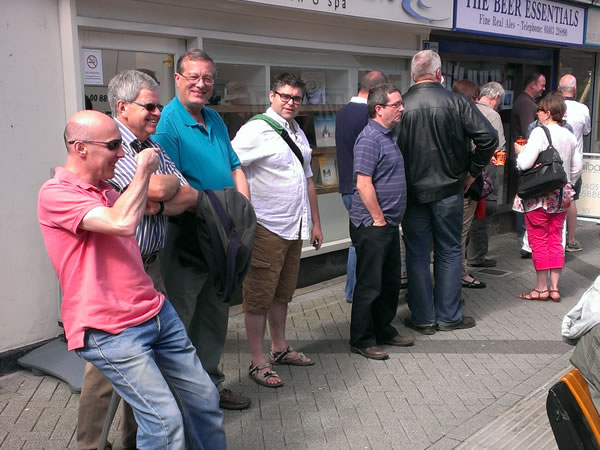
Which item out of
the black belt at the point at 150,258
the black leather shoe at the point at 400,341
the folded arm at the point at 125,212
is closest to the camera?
the folded arm at the point at 125,212

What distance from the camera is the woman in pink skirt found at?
20.5 ft

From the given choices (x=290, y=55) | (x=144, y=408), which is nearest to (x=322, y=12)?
(x=290, y=55)

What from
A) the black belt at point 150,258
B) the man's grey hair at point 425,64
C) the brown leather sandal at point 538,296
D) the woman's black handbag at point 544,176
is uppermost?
the man's grey hair at point 425,64

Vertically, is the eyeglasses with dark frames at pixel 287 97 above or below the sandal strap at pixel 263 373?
above

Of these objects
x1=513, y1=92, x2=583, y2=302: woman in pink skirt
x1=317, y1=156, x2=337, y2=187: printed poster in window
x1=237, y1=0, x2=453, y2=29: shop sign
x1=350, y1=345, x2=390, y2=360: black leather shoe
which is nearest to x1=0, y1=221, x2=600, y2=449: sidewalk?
x1=350, y1=345, x2=390, y2=360: black leather shoe

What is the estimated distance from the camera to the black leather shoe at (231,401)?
13.5 ft

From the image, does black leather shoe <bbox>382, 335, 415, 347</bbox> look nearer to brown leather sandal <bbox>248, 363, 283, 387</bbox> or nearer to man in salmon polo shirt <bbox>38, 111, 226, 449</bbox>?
brown leather sandal <bbox>248, 363, 283, 387</bbox>

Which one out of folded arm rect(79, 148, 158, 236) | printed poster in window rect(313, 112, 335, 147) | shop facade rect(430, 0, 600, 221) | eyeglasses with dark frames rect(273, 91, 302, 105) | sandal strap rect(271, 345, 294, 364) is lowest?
sandal strap rect(271, 345, 294, 364)

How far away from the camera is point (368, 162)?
4.75 meters

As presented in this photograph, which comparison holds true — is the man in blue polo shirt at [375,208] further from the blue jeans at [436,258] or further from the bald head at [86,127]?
the bald head at [86,127]

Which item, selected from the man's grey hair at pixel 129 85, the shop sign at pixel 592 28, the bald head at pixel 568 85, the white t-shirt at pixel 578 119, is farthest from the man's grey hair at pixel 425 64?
the shop sign at pixel 592 28

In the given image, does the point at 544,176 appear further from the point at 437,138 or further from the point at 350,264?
the point at 350,264

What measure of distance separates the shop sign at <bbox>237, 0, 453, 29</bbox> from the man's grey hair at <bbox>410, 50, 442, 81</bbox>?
45.0 inches

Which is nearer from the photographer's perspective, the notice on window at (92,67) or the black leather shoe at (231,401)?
the black leather shoe at (231,401)
